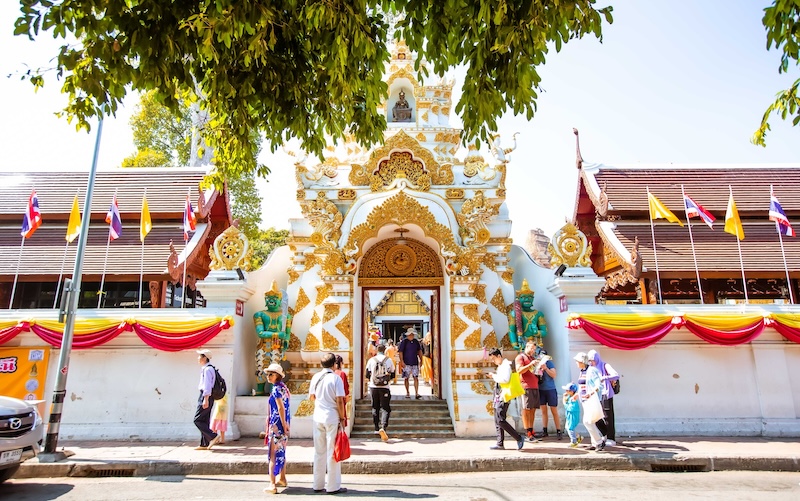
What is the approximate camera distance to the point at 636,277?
36.3ft

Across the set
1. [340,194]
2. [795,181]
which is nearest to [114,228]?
[340,194]

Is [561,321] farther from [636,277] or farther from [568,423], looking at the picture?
[636,277]

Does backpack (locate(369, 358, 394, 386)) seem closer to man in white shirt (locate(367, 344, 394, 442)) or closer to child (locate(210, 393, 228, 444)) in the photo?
man in white shirt (locate(367, 344, 394, 442))

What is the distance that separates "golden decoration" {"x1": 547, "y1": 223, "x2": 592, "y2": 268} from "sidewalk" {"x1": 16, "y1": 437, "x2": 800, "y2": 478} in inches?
126

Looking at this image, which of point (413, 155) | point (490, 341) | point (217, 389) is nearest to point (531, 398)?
point (490, 341)

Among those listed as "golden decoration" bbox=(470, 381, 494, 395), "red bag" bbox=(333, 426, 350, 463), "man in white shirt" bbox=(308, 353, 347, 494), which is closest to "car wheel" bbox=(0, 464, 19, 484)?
"man in white shirt" bbox=(308, 353, 347, 494)

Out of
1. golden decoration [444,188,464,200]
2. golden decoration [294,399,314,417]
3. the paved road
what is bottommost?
the paved road

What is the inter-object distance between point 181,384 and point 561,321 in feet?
22.2

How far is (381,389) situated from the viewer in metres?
8.45

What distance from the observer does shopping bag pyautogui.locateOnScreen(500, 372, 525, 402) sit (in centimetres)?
750

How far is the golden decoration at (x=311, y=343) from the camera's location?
9.42 m

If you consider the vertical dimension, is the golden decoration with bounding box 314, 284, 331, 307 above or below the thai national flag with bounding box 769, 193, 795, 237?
below

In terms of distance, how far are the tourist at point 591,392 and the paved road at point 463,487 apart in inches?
30.0

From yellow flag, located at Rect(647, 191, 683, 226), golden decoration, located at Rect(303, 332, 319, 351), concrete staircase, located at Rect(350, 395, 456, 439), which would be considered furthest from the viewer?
yellow flag, located at Rect(647, 191, 683, 226)
